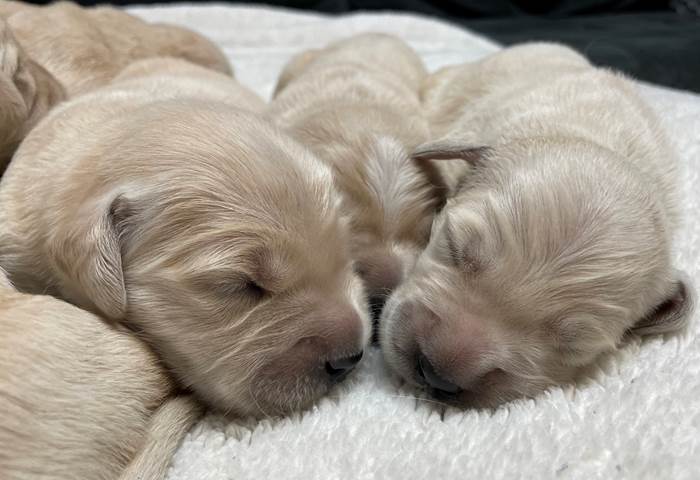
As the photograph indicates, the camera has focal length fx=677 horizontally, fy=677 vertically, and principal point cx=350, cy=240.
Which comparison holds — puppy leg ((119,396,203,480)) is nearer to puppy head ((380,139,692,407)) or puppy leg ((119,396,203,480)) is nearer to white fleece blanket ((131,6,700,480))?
white fleece blanket ((131,6,700,480))

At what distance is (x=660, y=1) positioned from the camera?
262 inches

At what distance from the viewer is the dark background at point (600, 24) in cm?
486

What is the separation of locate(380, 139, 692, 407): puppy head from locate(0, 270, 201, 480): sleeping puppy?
2.08 feet

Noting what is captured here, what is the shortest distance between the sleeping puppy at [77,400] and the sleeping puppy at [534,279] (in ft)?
2.09

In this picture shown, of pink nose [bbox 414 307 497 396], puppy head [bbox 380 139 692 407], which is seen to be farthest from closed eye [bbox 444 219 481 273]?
pink nose [bbox 414 307 497 396]

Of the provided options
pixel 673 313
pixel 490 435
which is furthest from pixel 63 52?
pixel 673 313

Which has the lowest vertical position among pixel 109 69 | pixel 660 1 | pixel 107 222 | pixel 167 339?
pixel 660 1

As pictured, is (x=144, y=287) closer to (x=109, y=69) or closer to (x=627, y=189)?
(x=627, y=189)

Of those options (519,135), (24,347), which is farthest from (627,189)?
(24,347)

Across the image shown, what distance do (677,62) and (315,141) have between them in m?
3.73

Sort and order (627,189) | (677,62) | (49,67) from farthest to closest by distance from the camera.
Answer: (677,62), (49,67), (627,189)

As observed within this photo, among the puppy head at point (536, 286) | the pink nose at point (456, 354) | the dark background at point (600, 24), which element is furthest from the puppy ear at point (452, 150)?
the dark background at point (600, 24)

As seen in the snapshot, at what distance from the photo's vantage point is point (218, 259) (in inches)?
64.2

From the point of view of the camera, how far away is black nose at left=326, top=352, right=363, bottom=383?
1717mm
